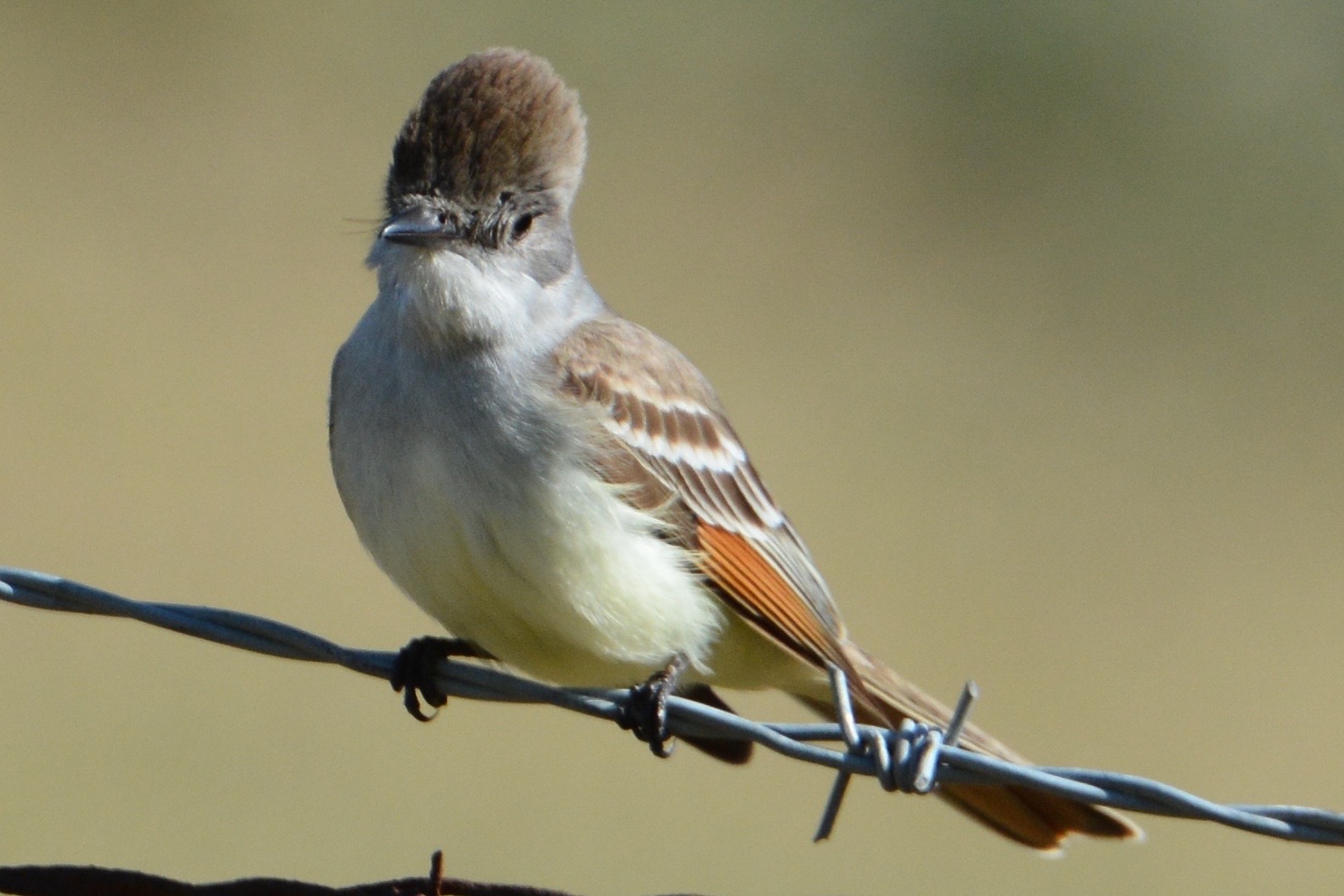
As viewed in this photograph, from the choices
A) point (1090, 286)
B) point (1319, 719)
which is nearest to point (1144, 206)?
point (1090, 286)

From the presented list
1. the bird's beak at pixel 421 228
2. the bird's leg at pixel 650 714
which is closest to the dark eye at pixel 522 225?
the bird's beak at pixel 421 228

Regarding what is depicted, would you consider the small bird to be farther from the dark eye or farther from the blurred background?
the blurred background

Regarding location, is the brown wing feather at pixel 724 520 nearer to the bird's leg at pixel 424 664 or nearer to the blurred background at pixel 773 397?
the bird's leg at pixel 424 664

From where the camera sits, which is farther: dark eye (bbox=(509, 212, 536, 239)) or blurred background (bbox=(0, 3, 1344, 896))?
blurred background (bbox=(0, 3, 1344, 896))

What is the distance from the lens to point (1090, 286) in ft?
38.6

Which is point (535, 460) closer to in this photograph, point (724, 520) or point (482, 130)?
point (724, 520)

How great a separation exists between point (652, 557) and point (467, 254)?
0.89m

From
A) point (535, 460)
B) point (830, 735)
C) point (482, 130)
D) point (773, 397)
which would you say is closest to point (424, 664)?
point (535, 460)

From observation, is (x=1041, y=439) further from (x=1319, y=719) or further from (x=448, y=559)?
(x=448, y=559)

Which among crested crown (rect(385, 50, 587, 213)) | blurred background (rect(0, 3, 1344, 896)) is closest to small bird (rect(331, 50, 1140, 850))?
crested crown (rect(385, 50, 587, 213))

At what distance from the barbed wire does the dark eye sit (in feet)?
4.44

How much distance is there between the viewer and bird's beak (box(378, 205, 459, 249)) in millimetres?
4359

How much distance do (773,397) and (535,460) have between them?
256 inches

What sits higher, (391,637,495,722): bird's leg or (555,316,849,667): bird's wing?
(555,316,849,667): bird's wing
